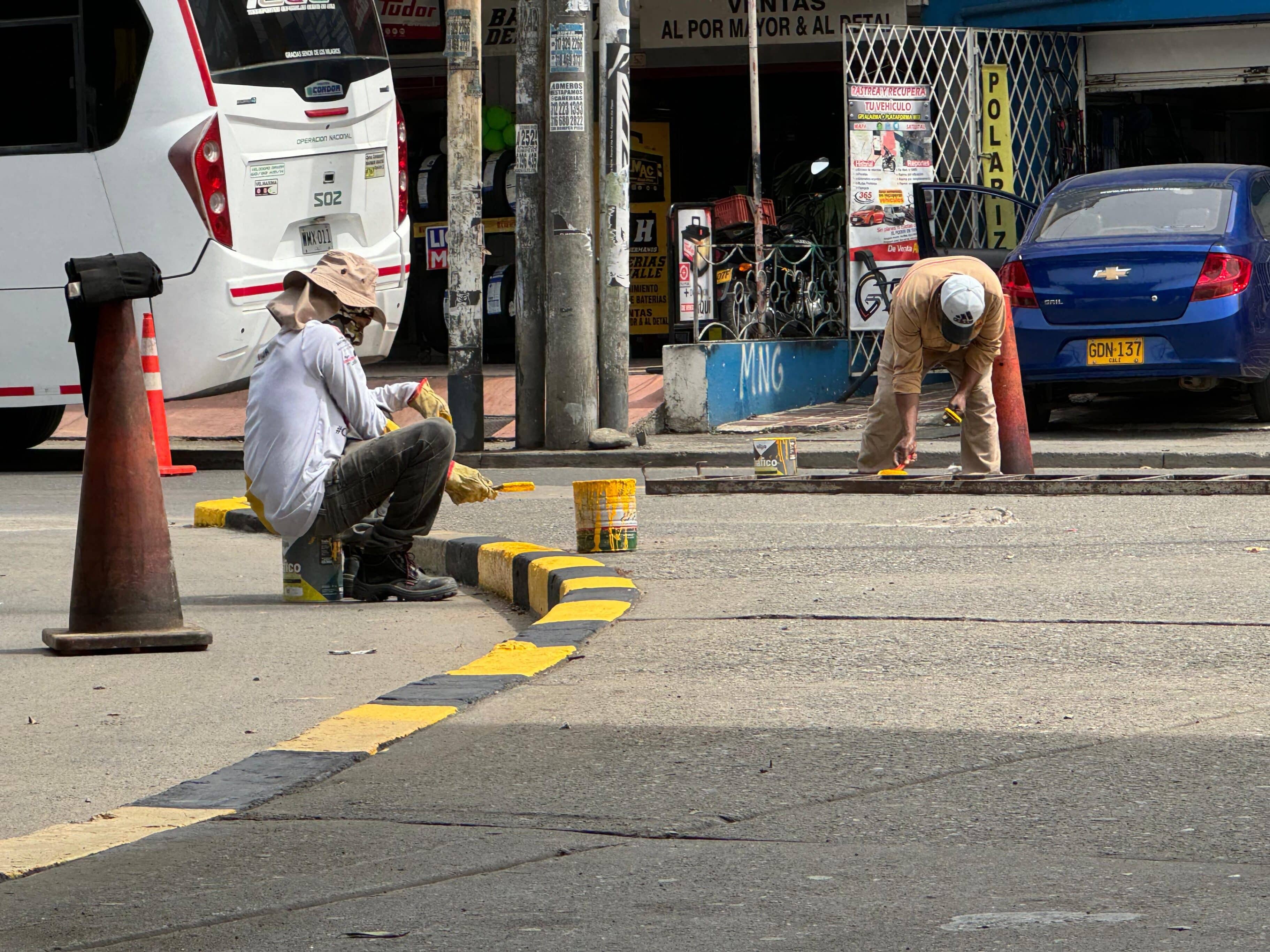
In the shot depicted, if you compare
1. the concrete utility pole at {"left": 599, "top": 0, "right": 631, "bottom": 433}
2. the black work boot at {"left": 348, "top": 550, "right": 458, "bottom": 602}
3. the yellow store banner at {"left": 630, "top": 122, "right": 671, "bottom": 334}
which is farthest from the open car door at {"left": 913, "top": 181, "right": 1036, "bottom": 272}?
the black work boot at {"left": 348, "top": 550, "right": 458, "bottom": 602}

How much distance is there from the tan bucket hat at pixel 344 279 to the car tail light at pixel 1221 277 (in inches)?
255

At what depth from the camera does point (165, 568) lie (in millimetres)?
6027

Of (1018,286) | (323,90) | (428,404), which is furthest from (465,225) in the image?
(428,404)

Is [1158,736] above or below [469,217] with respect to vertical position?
below

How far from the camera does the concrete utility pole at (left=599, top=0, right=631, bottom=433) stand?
12.9 meters

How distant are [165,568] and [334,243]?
6.58m

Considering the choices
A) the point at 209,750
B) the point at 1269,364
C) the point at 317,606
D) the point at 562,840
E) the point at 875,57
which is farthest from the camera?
the point at 875,57

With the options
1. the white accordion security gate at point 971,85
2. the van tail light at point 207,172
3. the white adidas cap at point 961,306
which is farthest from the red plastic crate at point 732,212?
the white adidas cap at point 961,306

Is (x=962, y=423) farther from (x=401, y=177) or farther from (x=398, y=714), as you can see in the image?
(x=398, y=714)

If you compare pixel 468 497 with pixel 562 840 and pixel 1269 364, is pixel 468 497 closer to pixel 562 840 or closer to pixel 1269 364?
pixel 562 840

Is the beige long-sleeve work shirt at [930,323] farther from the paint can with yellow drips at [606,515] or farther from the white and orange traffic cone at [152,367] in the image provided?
the white and orange traffic cone at [152,367]

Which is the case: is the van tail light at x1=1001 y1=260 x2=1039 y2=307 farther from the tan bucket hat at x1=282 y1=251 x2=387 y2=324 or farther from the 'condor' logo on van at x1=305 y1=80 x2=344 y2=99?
the tan bucket hat at x1=282 y1=251 x2=387 y2=324

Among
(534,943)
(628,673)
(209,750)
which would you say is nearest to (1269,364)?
(628,673)

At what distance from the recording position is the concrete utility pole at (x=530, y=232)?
12695 millimetres
